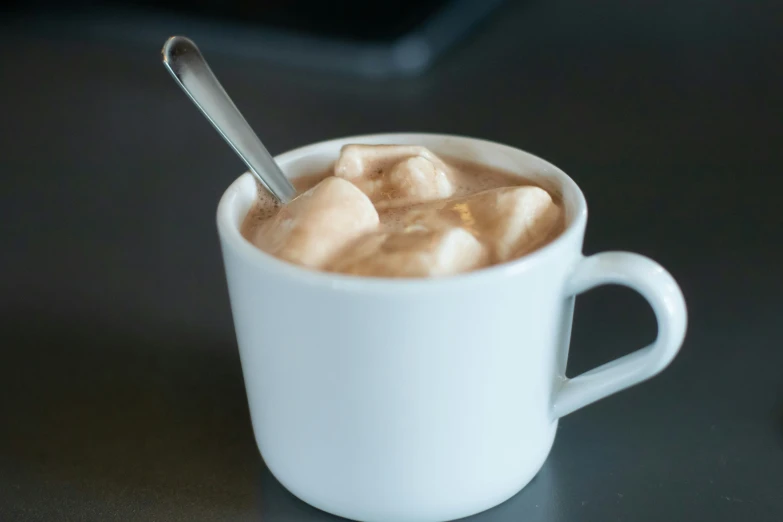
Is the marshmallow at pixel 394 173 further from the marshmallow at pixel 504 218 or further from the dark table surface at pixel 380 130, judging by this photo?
the dark table surface at pixel 380 130

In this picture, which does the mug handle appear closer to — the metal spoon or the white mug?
the white mug

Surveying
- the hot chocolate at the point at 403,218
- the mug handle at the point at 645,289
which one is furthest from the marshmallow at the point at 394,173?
the mug handle at the point at 645,289

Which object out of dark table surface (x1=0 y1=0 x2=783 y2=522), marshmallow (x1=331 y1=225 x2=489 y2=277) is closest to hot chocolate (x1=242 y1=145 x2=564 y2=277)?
Result: marshmallow (x1=331 y1=225 x2=489 y2=277)

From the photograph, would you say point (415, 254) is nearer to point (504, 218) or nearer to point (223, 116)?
point (504, 218)

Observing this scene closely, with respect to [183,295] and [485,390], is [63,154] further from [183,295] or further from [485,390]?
[485,390]

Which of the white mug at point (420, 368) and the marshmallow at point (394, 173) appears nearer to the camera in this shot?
the white mug at point (420, 368)

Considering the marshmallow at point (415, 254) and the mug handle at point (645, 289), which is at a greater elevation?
the marshmallow at point (415, 254)

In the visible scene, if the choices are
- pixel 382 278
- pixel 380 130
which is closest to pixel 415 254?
pixel 382 278

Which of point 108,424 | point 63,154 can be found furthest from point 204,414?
point 63,154
